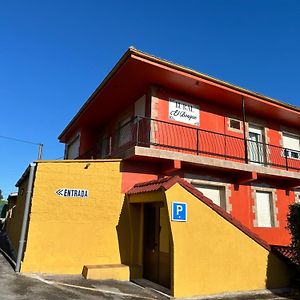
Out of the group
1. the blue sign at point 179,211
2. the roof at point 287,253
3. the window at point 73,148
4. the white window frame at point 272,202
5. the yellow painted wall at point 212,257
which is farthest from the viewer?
the window at point 73,148

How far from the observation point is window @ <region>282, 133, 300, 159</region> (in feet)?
50.3

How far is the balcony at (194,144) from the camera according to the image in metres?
11.3

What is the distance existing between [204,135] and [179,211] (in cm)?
548

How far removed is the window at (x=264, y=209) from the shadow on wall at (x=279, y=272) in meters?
3.93

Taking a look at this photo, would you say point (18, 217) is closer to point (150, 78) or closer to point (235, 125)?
point (150, 78)

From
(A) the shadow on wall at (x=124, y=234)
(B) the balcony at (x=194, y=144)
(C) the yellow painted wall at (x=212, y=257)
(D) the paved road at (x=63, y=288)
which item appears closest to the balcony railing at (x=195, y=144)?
(B) the balcony at (x=194, y=144)

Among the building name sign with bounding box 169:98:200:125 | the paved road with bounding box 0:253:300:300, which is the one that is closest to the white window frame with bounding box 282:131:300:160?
the building name sign with bounding box 169:98:200:125

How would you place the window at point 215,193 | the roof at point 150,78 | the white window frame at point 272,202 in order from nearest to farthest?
the roof at point 150,78 → the window at point 215,193 → the white window frame at point 272,202

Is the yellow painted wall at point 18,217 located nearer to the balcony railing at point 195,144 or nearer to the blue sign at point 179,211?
the balcony railing at point 195,144

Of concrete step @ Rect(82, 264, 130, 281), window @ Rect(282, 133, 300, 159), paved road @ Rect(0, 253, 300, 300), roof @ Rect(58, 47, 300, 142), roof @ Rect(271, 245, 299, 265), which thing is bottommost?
paved road @ Rect(0, 253, 300, 300)

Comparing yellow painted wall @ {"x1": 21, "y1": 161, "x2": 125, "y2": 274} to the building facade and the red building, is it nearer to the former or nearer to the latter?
the building facade

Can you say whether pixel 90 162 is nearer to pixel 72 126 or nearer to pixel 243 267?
pixel 243 267

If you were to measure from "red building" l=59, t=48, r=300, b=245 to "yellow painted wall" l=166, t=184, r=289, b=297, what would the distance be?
2633 millimetres

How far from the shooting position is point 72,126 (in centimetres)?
1836
